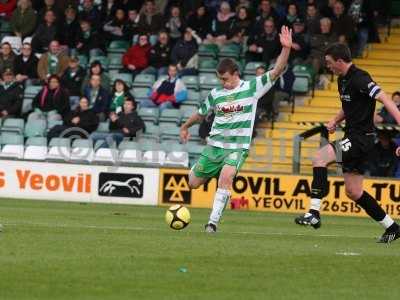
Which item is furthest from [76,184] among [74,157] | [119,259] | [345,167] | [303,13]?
[119,259]

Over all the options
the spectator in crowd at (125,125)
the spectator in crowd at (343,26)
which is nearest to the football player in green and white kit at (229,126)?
the spectator in crowd at (125,125)

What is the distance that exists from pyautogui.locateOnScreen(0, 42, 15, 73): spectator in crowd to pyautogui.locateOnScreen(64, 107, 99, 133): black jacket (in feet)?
9.85

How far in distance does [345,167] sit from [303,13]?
1460cm

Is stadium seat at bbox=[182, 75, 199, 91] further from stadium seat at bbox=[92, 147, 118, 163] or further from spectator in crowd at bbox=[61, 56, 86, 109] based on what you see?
stadium seat at bbox=[92, 147, 118, 163]

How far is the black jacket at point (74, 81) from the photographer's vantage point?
28062 millimetres

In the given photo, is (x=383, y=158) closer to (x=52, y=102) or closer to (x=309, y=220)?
(x=52, y=102)

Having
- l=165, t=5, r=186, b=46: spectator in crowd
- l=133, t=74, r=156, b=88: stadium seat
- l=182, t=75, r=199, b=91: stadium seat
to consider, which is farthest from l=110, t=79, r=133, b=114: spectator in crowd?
l=165, t=5, r=186, b=46: spectator in crowd

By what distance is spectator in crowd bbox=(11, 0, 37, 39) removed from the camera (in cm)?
3033

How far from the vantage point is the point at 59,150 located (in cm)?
2516

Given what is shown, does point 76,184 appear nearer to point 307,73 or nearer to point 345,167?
point 307,73

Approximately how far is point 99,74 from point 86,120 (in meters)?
1.45

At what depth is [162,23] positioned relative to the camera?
2947 centimetres

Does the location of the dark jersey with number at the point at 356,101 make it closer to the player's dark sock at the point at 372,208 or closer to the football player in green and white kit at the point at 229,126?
the player's dark sock at the point at 372,208

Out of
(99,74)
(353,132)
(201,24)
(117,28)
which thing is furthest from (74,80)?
(353,132)
